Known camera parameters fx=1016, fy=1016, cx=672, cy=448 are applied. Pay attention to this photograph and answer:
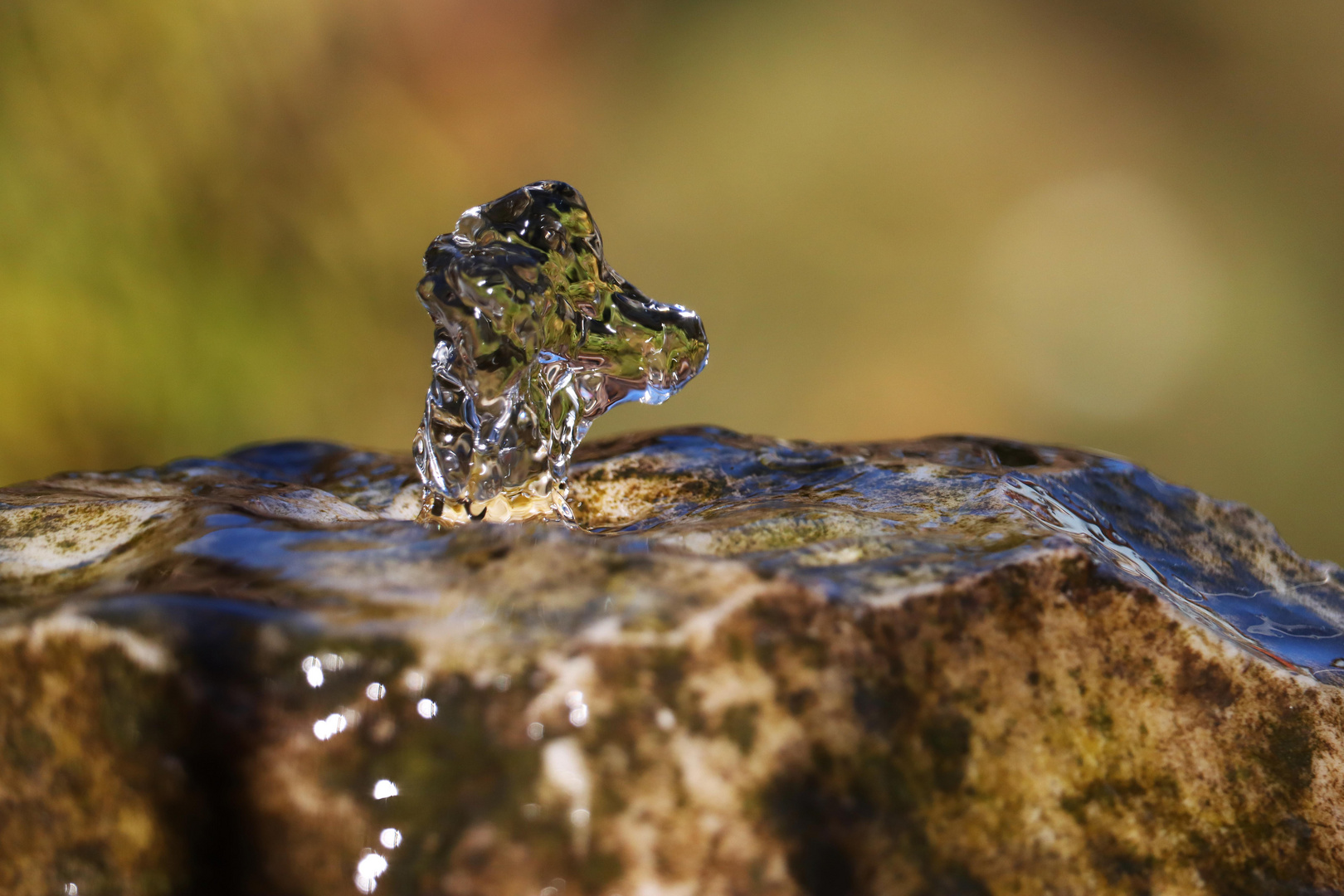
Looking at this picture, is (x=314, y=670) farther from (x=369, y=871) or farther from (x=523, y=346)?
(x=523, y=346)

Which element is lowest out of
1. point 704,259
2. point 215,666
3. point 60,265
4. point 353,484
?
point 215,666

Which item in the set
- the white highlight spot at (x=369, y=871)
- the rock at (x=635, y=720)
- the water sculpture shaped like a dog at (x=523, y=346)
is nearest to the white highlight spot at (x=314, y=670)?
the rock at (x=635, y=720)

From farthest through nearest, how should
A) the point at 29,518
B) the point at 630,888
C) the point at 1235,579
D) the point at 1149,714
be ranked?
the point at 1235,579, the point at 29,518, the point at 1149,714, the point at 630,888

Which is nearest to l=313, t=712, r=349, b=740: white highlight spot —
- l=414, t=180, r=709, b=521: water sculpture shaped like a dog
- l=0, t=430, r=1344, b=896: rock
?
l=0, t=430, r=1344, b=896: rock

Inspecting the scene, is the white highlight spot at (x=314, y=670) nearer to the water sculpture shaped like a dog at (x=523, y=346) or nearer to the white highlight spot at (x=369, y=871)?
the white highlight spot at (x=369, y=871)

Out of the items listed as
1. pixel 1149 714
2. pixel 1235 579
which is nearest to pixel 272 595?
pixel 1149 714

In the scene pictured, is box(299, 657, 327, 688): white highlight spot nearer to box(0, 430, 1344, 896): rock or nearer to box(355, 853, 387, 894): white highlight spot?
box(0, 430, 1344, 896): rock

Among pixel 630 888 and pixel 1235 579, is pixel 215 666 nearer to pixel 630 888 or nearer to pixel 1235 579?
pixel 630 888

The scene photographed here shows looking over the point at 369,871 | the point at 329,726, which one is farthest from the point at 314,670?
the point at 369,871
